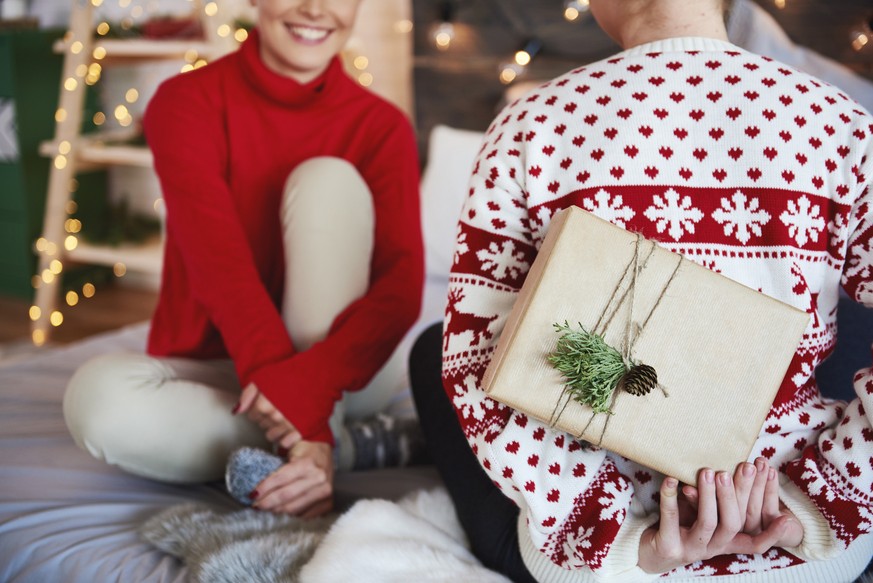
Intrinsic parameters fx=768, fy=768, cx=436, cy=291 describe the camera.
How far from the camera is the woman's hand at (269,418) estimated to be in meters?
1.01

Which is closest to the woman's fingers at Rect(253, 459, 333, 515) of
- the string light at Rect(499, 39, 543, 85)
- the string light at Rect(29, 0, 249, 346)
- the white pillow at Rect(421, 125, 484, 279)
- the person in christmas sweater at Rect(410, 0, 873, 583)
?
the person in christmas sweater at Rect(410, 0, 873, 583)

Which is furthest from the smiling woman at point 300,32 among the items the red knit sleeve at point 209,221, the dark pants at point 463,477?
the dark pants at point 463,477

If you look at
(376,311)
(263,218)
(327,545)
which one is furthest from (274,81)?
(327,545)

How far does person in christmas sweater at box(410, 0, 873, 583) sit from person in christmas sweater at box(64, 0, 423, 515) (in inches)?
15.4

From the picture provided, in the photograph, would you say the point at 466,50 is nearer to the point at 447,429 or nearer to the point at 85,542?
the point at 447,429

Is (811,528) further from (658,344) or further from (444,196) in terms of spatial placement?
(444,196)

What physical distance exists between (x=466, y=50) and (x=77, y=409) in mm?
1707

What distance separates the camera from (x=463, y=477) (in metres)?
0.93

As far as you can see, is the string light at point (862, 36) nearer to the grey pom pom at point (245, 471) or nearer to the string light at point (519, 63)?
the string light at point (519, 63)

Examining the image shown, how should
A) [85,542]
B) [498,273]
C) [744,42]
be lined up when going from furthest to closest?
[744,42] < [85,542] < [498,273]

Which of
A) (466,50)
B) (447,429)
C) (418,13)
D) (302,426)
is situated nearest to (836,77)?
(466,50)

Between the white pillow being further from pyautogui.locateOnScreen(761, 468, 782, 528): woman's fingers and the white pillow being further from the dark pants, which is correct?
pyautogui.locateOnScreen(761, 468, 782, 528): woman's fingers

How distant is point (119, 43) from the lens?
2.38 m

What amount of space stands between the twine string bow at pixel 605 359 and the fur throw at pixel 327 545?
29cm
